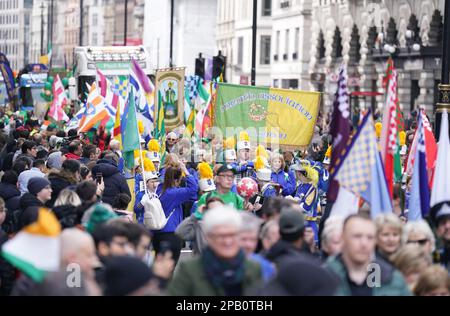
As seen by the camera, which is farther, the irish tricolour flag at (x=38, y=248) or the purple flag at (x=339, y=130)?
the purple flag at (x=339, y=130)

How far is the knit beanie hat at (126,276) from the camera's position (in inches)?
304

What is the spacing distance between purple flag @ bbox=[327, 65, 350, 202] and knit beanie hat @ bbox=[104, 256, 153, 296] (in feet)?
13.9

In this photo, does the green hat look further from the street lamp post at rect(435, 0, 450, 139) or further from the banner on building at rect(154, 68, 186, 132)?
the banner on building at rect(154, 68, 186, 132)

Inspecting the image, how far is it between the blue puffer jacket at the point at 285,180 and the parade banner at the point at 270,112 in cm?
192

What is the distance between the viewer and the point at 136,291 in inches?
304

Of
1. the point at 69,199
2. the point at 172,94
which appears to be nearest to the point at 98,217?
the point at 69,199

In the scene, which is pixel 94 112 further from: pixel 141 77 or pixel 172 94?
pixel 172 94

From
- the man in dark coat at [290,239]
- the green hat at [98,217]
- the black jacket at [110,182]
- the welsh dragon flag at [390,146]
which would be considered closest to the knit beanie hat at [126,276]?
the man in dark coat at [290,239]

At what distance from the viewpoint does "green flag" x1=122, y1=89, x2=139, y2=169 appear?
1861cm

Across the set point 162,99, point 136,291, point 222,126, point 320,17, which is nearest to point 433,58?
point 320,17

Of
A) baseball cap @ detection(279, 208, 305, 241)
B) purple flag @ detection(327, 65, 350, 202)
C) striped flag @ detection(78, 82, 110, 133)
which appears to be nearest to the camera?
baseball cap @ detection(279, 208, 305, 241)

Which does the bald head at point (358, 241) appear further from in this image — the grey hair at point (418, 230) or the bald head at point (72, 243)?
the bald head at point (72, 243)

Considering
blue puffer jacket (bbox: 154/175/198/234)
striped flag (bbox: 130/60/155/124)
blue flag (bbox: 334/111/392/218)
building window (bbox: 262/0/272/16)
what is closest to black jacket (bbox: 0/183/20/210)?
blue puffer jacket (bbox: 154/175/198/234)
